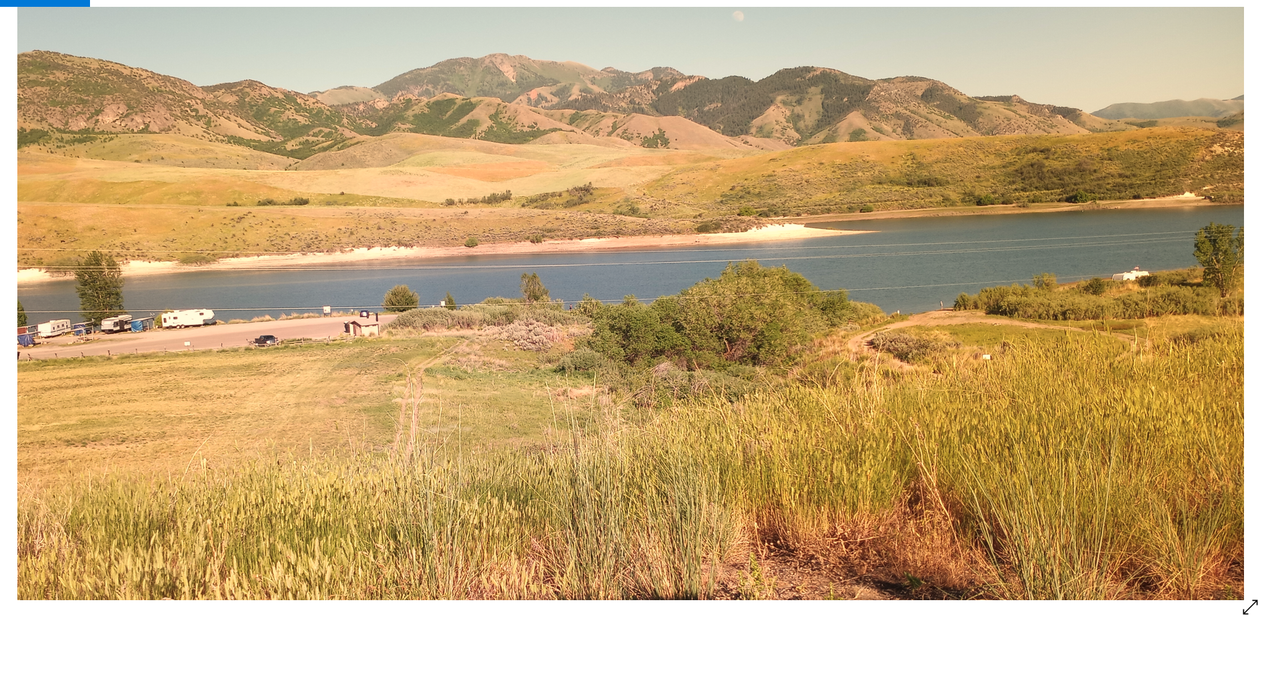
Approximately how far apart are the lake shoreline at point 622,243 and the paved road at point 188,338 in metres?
1.41

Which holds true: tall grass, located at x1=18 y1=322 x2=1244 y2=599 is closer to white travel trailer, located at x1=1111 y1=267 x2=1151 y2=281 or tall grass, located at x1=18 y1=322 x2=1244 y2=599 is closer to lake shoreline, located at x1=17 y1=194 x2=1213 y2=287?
white travel trailer, located at x1=1111 y1=267 x2=1151 y2=281

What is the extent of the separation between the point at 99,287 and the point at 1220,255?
10.6 metres

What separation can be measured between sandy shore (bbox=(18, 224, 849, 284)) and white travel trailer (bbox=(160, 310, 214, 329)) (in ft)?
4.19

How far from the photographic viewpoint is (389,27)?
14.6ft

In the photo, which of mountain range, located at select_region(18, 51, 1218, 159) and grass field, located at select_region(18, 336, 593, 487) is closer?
grass field, located at select_region(18, 336, 593, 487)

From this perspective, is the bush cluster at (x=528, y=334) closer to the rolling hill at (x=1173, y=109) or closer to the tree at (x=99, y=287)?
the tree at (x=99, y=287)

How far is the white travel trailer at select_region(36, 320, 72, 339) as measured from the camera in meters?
5.93

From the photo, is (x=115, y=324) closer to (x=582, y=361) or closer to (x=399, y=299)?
(x=399, y=299)

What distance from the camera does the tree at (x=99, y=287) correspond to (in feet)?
20.8

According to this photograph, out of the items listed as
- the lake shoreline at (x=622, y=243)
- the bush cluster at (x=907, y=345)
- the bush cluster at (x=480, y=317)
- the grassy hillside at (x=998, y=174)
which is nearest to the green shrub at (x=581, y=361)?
the bush cluster at (x=480, y=317)

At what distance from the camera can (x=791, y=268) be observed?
303 inches

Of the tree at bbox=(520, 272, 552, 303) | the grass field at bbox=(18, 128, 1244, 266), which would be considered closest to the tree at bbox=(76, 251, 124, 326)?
the grass field at bbox=(18, 128, 1244, 266)

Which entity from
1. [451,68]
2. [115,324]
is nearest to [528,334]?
[115,324]

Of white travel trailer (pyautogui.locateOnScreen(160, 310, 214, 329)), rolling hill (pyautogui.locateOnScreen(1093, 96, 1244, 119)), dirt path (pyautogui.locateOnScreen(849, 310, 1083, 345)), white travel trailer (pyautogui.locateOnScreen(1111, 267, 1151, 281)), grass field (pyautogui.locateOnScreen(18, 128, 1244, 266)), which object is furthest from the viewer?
grass field (pyautogui.locateOnScreen(18, 128, 1244, 266))
